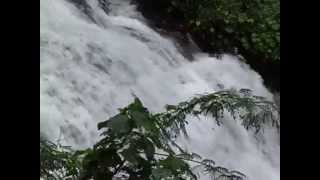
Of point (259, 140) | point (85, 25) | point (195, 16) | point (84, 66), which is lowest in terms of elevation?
point (259, 140)

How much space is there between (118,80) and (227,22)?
2.03 meters

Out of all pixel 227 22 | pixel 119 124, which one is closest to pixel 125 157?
pixel 119 124

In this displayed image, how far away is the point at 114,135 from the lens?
95cm

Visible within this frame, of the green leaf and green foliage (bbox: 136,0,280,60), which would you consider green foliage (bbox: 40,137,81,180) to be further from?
green foliage (bbox: 136,0,280,60)

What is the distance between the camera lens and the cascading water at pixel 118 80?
3.94 meters

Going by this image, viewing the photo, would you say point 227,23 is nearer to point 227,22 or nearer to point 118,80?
point 227,22

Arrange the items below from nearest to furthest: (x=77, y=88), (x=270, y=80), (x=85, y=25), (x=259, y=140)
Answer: (x=77, y=88), (x=259, y=140), (x=85, y=25), (x=270, y=80)

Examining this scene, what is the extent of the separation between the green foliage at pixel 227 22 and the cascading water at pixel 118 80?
22.3 inches

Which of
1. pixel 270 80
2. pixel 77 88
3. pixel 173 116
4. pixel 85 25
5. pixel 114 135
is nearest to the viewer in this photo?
pixel 114 135

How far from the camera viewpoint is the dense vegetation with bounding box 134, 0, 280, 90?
Answer: 5953 mm
